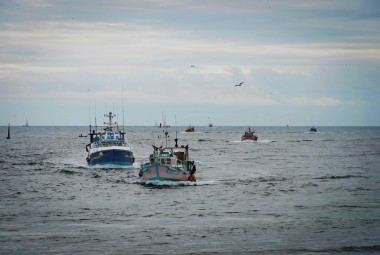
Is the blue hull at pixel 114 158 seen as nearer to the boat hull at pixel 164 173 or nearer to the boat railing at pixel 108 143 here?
the boat railing at pixel 108 143

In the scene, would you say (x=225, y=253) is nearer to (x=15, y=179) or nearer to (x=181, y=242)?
(x=181, y=242)

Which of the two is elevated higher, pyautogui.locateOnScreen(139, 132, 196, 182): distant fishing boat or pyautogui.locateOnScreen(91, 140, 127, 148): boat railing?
pyautogui.locateOnScreen(91, 140, 127, 148): boat railing

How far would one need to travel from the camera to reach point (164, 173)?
60438 millimetres

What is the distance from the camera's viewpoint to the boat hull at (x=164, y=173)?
197ft

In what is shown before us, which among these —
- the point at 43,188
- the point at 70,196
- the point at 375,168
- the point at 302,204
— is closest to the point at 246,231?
the point at 302,204

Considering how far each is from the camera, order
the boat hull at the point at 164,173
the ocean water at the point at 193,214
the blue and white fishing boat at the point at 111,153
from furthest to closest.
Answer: the blue and white fishing boat at the point at 111,153
the boat hull at the point at 164,173
the ocean water at the point at 193,214

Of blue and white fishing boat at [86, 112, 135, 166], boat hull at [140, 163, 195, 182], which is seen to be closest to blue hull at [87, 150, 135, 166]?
blue and white fishing boat at [86, 112, 135, 166]

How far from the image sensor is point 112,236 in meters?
35.2

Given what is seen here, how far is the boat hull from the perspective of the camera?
60.1m

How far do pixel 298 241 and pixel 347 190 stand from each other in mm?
26416

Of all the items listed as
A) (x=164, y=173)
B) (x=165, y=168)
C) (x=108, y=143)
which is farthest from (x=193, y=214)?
(x=108, y=143)

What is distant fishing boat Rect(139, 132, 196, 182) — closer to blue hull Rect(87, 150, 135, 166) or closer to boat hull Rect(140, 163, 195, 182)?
boat hull Rect(140, 163, 195, 182)

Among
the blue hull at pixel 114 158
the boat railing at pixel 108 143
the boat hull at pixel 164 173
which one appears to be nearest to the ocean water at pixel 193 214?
the boat hull at pixel 164 173

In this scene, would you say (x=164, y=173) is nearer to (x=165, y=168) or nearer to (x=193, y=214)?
(x=165, y=168)
